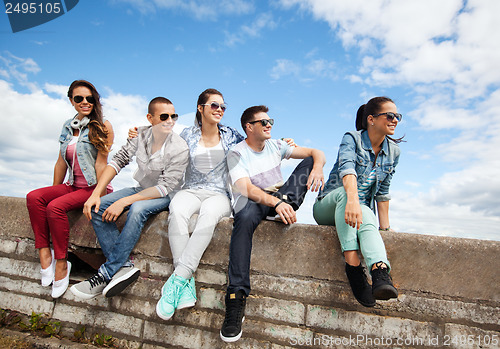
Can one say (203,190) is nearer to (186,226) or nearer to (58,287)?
(186,226)

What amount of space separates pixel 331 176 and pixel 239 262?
1.18 m

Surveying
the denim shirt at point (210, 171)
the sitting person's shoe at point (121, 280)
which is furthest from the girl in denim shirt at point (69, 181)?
the denim shirt at point (210, 171)

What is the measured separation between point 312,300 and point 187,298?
1.02m

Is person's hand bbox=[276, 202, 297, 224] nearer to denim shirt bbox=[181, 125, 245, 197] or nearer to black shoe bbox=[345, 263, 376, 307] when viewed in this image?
black shoe bbox=[345, 263, 376, 307]

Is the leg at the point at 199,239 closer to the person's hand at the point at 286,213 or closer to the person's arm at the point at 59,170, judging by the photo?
the person's hand at the point at 286,213

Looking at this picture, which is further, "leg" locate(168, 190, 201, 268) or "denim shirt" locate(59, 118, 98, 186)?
"denim shirt" locate(59, 118, 98, 186)

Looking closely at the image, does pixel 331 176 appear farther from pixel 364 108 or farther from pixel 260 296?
pixel 260 296

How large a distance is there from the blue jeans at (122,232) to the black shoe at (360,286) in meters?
1.78

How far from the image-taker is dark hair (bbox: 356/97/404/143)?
2.84 metres

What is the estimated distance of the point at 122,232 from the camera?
2.86 metres

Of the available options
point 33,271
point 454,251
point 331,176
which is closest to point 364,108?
point 331,176

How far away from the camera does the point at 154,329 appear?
2.82m

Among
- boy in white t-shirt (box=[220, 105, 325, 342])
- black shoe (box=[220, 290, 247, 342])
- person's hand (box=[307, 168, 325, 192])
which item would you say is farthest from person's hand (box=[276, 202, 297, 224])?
black shoe (box=[220, 290, 247, 342])

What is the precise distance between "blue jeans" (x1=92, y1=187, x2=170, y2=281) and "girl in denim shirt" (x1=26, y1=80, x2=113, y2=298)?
42 centimetres
